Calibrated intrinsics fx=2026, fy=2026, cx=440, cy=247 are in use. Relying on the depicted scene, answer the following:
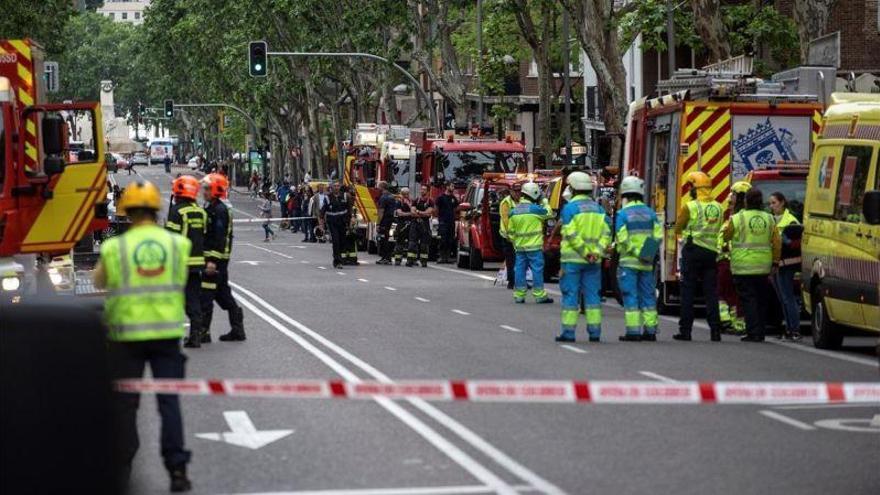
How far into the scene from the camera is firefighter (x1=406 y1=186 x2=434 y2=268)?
4181 centimetres

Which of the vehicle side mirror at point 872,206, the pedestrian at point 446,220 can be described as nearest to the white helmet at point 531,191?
the vehicle side mirror at point 872,206

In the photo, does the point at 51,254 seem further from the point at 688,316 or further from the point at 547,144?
the point at 547,144

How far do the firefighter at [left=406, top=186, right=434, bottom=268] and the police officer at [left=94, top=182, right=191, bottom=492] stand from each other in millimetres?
30508

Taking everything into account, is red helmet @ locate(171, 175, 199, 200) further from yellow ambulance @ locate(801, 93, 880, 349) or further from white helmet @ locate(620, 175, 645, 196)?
yellow ambulance @ locate(801, 93, 880, 349)

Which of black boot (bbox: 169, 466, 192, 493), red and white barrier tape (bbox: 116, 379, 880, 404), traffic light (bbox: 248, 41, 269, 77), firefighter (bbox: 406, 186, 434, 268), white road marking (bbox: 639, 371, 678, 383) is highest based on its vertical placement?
traffic light (bbox: 248, 41, 269, 77)

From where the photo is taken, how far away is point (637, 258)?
20281 millimetres

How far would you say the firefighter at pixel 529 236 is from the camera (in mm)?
27453

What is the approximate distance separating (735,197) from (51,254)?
736 centimetres

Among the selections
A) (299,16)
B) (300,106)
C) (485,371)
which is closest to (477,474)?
(485,371)

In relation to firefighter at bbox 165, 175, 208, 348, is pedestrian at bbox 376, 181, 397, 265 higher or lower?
lower

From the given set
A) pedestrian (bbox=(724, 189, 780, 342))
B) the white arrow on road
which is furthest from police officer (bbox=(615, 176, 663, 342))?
the white arrow on road

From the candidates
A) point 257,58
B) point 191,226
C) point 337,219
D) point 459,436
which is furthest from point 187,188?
point 257,58

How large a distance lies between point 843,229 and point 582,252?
2635mm

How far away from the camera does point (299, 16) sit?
70188 millimetres
